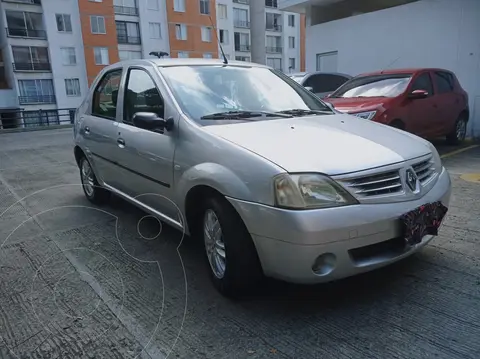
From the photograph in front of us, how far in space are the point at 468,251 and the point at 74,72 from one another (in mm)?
33844

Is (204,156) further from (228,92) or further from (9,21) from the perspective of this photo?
(9,21)

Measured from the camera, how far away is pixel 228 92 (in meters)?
3.28

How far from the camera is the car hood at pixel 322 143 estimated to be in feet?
7.43

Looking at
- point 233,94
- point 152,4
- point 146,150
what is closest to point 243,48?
point 152,4

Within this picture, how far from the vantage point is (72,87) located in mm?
32031

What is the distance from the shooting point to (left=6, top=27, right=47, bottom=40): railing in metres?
29.8

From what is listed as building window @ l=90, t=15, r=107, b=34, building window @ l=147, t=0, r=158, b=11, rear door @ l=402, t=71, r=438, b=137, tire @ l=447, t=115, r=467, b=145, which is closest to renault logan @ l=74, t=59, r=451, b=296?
rear door @ l=402, t=71, r=438, b=137

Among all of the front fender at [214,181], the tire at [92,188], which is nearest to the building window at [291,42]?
the tire at [92,188]

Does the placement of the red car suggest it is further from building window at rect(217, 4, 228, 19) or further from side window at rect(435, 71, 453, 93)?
building window at rect(217, 4, 228, 19)

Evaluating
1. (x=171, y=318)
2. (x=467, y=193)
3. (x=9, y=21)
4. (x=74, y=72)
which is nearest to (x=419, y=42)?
(x=467, y=193)

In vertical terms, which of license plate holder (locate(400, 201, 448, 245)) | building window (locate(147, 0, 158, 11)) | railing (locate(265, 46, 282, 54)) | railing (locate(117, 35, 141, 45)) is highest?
building window (locate(147, 0, 158, 11))

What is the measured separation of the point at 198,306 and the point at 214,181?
0.83 m

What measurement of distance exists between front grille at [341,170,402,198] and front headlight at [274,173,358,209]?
64mm

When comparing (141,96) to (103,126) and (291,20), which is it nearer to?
(103,126)
